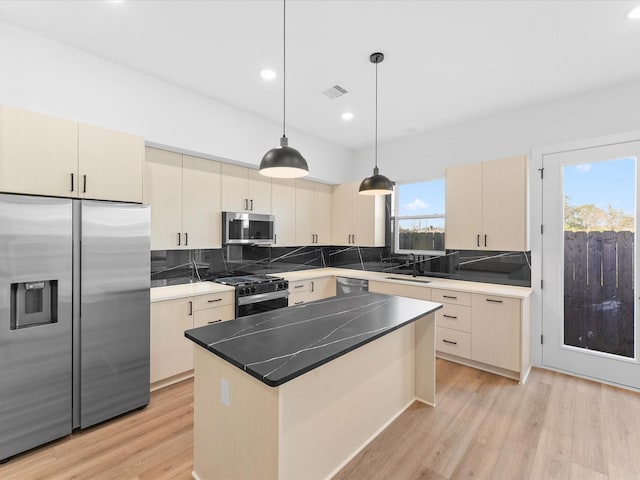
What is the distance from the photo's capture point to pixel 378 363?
2.26m

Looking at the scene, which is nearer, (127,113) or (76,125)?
(76,125)

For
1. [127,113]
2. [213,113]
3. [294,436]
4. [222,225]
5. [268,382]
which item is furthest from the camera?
[222,225]

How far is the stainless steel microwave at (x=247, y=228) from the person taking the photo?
11.9 ft

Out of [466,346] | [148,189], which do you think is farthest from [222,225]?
[466,346]

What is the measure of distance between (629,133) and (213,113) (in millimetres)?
4212

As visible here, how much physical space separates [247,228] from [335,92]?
1867 mm

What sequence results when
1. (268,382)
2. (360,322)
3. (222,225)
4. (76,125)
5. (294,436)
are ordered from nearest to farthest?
1. (268,382)
2. (294,436)
3. (360,322)
4. (76,125)
5. (222,225)

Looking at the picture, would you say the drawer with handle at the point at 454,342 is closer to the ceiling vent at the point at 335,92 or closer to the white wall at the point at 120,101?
the ceiling vent at the point at 335,92

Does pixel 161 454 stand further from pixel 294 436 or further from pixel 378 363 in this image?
pixel 378 363

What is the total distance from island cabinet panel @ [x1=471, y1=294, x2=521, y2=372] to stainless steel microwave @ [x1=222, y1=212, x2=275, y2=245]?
2.61 m

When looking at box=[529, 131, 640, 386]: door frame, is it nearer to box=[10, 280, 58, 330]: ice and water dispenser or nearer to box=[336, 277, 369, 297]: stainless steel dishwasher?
box=[336, 277, 369, 297]: stainless steel dishwasher

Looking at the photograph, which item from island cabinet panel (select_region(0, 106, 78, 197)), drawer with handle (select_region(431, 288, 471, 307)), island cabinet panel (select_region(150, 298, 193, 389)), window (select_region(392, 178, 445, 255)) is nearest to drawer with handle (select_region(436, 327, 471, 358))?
drawer with handle (select_region(431, 288, 471, 307))

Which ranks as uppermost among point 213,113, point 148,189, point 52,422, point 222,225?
point 213,113

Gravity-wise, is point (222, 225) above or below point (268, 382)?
above
